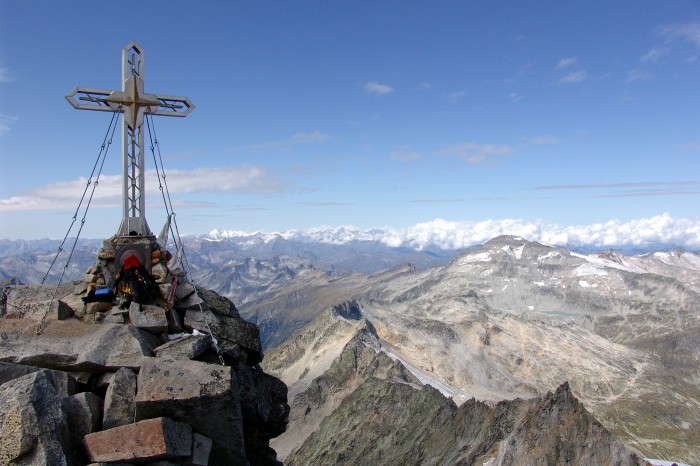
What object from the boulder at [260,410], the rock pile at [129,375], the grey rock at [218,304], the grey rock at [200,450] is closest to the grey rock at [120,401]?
the rock pile at [129,375]

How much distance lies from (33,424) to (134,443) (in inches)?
78.6

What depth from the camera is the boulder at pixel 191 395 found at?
1128 centimetres

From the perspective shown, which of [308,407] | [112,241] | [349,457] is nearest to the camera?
[112,241]

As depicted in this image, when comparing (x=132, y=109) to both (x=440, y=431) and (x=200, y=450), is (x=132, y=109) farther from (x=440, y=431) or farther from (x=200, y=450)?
(x=440, y=431)

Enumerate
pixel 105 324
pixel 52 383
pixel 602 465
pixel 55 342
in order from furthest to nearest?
pixel 602 465
pixel 105 324
pixel 55 342
pixel 52 383

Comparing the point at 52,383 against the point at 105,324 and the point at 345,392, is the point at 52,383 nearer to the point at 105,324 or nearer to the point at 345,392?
the point at 105,324

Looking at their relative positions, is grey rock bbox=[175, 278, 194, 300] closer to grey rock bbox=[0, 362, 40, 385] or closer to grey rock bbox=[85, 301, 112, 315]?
grey rock bbox=[85, 301, 112, 315]

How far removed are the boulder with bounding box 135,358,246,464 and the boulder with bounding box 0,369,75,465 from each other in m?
1.61

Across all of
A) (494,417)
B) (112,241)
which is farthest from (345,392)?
(112,241)

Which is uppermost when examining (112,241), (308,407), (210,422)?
(112,241)

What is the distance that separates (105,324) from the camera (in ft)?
47.4

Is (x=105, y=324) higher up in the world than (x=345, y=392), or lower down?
higher up

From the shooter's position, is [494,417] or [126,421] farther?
[494,417]

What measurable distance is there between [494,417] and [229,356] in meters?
81.1
